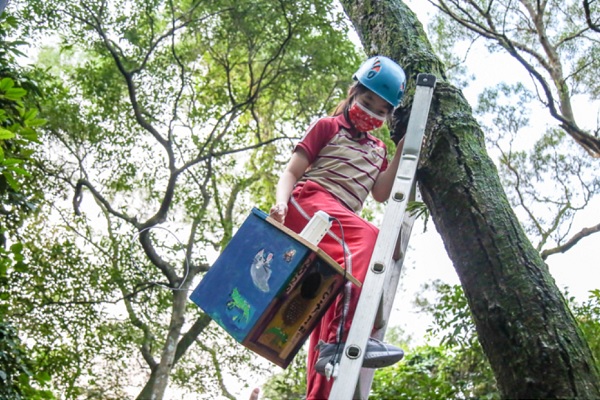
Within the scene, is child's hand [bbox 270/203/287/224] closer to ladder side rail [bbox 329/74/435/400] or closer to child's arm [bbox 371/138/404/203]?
ladder side rail [bbox 329/74/435/400]

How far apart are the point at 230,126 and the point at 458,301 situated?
14.5 ft

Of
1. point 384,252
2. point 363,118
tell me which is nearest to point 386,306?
point 384,252

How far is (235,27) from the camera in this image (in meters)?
7.64

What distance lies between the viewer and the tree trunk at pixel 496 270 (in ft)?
4.69

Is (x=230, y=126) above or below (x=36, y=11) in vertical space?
above

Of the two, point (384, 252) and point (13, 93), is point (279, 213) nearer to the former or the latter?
point (384, 252)

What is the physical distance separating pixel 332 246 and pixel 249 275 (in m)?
0.29

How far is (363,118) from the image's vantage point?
91.5 inches

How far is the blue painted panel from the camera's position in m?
1.84

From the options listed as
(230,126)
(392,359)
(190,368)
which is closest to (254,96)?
(230,126)

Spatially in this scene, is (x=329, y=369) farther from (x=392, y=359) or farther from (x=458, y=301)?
(x=458, y=301)

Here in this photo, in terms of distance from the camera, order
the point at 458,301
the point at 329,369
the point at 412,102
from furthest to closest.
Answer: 1. the point at 458,301
2. the point at 412,102
3. the point at 329,369

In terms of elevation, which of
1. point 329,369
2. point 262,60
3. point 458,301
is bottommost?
point 329,369

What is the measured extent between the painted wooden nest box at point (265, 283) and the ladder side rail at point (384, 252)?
0.07m
